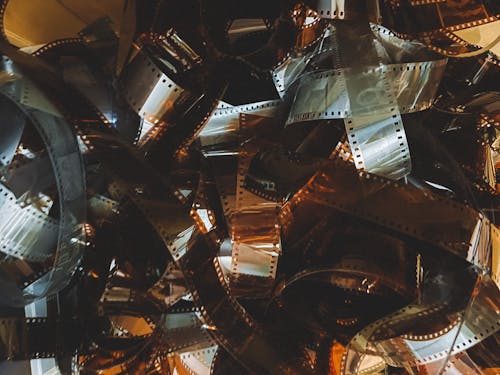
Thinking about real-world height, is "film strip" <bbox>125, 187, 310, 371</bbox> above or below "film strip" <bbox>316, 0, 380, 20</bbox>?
below

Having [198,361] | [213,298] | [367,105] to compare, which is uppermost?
[367,105]

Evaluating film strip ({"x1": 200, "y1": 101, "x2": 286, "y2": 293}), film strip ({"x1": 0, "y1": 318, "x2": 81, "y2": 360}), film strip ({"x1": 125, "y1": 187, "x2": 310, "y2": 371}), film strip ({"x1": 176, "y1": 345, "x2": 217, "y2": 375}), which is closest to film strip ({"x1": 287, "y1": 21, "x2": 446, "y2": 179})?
film strip ({"x1": 200, "y1": 101, "x2": 286, "y2": 293})

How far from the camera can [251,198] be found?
2.41 feet

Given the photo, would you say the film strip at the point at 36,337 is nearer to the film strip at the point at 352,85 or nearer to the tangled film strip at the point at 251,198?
the tangled film strip at the point at 251,198

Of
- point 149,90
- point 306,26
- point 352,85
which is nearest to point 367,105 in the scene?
point 352,85

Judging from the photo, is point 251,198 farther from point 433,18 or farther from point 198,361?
point 433,18

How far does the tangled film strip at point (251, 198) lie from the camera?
71 cm

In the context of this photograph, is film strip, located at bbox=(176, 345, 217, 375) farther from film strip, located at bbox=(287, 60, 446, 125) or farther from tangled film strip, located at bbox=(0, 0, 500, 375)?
film strip, located at bbox=(287, 60, 446, 125)

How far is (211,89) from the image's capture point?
78cm

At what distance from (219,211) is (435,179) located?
0.31 m

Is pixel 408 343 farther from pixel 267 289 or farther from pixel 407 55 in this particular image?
pixel 407 55

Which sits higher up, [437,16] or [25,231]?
[437,16]

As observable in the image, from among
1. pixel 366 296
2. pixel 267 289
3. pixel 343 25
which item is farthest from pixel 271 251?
pixel 343 25

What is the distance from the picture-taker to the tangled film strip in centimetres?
71
